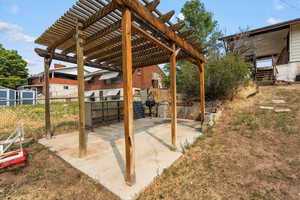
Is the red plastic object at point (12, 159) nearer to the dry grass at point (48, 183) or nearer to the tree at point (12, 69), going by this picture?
the dry grass at point (48, 183)

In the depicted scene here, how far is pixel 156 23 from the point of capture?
249 cm

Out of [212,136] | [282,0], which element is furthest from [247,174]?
[282,0]

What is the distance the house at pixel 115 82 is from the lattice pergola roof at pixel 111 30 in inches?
398

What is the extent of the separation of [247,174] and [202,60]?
370 centimetres

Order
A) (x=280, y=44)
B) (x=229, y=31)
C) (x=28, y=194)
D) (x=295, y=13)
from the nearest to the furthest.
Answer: (x=28, y=194), (x=295, y=13), (x=229, y=31), (x=280, y=44)

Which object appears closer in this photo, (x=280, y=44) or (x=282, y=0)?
(x=282, y=0)

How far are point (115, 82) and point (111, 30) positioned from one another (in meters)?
13.5

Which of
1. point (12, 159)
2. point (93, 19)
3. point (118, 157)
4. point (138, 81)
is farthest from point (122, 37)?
point (138, 81)

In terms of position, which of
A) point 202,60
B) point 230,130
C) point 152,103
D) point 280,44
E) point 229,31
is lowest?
point 230,130

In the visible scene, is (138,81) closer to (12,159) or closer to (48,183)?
(12,159)

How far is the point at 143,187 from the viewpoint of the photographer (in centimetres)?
182

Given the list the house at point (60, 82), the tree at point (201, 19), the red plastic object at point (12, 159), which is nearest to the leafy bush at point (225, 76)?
the tree at point (201, 19)

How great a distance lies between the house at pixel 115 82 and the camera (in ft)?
48.5

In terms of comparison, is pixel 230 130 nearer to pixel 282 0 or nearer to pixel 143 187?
pixel 143 187
